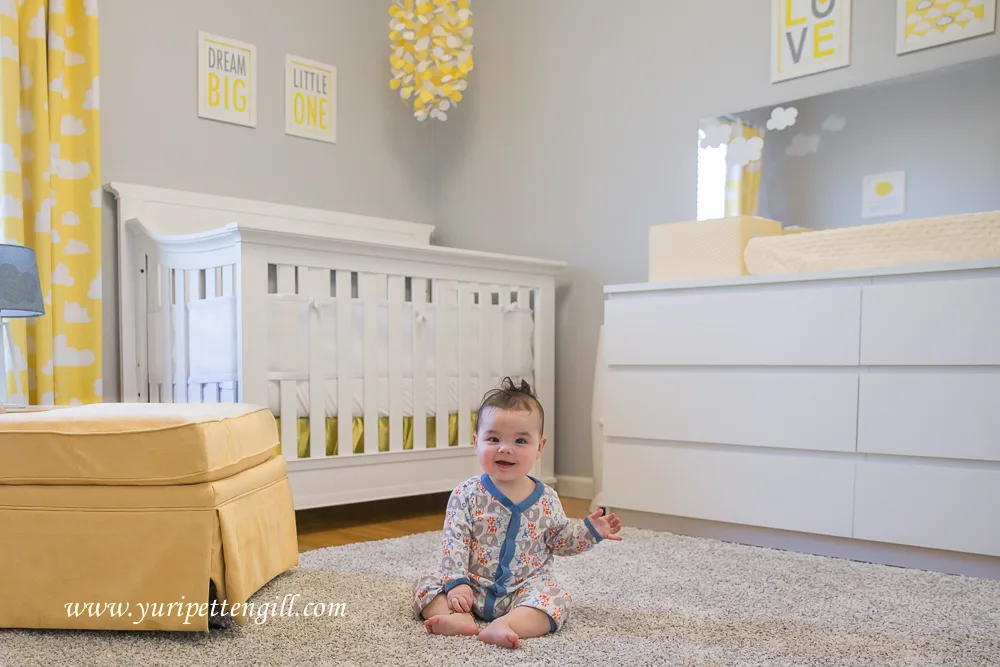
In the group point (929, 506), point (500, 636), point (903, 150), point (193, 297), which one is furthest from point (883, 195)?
point (193, 297)

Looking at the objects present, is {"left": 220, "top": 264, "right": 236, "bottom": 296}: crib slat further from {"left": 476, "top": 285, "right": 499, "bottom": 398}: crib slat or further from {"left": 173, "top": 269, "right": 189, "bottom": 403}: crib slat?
{"left": 476, "top": 285, "right": 499, "bottom": 398}: crib slat

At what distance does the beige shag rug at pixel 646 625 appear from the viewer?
126cm

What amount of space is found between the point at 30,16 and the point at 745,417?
2346 millimetres

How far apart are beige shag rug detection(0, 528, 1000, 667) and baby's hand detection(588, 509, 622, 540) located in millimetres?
158

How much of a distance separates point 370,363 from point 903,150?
1.62m

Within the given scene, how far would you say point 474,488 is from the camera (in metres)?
1.48

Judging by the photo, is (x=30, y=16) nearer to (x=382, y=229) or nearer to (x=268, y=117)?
(x=268, y=117)

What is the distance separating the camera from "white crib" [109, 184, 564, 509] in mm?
2273

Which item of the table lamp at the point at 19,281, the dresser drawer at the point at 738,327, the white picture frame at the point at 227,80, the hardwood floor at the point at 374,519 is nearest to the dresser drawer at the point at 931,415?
the dresser drawer at the point at 738,327

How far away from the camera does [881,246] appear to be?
2045 mm

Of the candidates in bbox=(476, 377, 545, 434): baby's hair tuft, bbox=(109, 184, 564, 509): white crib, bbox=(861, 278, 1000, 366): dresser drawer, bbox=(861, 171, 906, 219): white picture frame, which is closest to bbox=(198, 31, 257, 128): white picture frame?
bbox=(109, 184, 564, 509): white crib

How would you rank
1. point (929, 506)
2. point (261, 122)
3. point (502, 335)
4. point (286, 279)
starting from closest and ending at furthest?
point (929, 506), point (286, 279), point (502, 335), point (261, 122)

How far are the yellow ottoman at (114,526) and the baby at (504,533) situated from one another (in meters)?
0.36

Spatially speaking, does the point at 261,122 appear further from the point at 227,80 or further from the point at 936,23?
the point at 936,23
